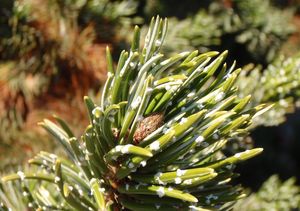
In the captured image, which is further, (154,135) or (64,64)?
(64,64)

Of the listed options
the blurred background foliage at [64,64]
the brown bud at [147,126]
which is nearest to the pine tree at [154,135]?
the brown bud at [147,126]

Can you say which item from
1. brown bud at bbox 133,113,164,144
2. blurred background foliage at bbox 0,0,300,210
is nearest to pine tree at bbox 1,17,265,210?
brown bud at bbox 133,113,164,144

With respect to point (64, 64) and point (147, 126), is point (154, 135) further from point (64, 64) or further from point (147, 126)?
point (64, 64)

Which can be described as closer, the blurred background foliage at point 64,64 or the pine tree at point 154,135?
the pine tree at point 154,135

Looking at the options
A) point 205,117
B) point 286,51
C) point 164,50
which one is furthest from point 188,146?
point 286,51

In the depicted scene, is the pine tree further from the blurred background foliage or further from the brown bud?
the blurred background foliage

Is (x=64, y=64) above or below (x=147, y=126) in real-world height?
above

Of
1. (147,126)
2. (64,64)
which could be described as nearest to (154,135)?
(147,126)

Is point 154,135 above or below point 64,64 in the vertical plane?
below

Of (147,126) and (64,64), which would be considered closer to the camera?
(147,126)

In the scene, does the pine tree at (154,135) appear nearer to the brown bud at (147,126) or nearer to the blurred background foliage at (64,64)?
the brown bud at (147,126)

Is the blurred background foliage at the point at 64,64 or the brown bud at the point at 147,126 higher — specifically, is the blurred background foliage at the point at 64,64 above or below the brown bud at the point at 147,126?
above

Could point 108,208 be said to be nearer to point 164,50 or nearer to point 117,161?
point 117,161
